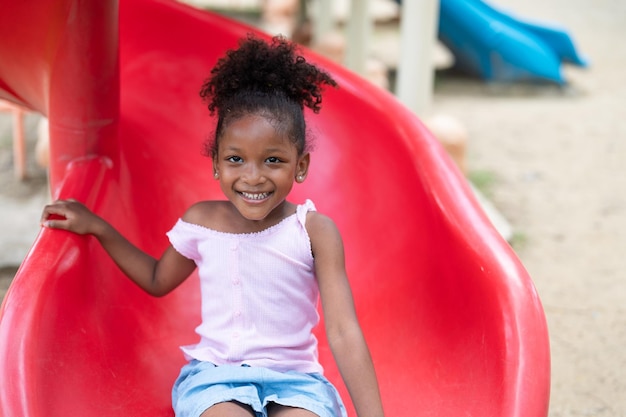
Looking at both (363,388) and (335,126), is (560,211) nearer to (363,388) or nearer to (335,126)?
(335,126)

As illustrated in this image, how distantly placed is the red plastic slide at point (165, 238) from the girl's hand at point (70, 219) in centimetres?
3

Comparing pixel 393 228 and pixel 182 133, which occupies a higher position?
pixel 182 133

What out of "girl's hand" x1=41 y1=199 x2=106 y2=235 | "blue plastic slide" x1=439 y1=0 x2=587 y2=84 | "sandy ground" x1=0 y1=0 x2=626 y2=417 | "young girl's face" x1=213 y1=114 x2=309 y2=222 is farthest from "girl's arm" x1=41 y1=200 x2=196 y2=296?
"blue plastic slide" x1=439 y1=0 x2=587 y2=84

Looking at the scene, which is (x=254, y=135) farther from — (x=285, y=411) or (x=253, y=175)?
(x=285, y=411)

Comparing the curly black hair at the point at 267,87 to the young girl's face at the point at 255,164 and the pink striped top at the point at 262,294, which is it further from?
the pink striped top at the point at 262,294

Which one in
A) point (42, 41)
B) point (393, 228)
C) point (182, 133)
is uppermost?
point (42, 41)

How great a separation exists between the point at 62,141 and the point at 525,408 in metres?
1.32

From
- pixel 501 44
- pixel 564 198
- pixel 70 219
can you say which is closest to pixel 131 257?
pixel 70 219

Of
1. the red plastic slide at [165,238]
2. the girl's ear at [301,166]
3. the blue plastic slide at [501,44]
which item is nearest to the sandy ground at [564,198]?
the blue plastic slide at [501,44]

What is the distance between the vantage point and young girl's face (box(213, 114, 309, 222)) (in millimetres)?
1719

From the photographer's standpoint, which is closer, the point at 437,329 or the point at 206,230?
the point at 206,230

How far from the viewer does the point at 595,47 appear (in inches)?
293

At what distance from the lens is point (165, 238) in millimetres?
2422

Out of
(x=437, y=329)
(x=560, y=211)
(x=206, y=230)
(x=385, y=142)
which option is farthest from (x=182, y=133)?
(x=560, y=211)
